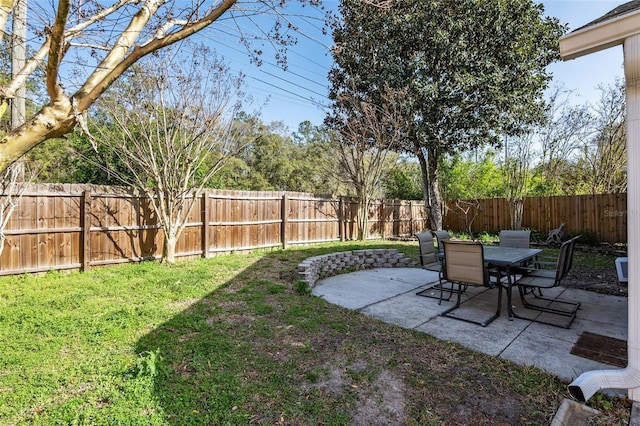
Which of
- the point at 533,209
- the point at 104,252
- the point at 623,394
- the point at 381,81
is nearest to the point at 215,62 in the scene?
the point at 104,252

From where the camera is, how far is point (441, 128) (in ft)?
32.1

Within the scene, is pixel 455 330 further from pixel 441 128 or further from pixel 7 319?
pixel 441 128

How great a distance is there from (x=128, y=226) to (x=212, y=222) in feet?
5.55

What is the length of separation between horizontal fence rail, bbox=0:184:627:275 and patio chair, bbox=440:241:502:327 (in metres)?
5.22

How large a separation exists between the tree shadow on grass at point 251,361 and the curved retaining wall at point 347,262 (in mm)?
1019

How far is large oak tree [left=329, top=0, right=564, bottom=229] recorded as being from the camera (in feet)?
29.2

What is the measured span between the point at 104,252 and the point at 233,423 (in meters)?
5.21

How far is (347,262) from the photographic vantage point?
6570 millimetres

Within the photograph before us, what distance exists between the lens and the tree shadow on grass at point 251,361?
2.01m

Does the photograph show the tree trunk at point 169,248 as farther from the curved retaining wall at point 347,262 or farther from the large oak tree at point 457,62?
the large oak tree at point 457,62

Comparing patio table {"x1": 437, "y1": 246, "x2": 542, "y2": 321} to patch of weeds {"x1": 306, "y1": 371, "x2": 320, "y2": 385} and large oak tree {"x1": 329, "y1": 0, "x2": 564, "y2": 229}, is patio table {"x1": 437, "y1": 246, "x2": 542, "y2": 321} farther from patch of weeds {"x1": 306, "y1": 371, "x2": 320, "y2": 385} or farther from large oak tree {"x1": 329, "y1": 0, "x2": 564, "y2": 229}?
large oak tree {"x1": 329, "y1": 0, "x2": 564, "y2": 229}

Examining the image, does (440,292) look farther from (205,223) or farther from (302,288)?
(205,223)

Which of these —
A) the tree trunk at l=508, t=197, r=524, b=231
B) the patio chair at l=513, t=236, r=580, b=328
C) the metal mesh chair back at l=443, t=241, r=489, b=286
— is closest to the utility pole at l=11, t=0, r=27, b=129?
the metal mesh chair back at l=443, t=241, r=489, b=286

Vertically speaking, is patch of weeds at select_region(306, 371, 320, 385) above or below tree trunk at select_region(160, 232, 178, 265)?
below
